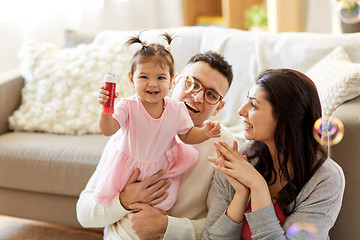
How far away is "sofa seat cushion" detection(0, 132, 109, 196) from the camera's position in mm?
2225

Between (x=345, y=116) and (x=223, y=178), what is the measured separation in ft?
1.62

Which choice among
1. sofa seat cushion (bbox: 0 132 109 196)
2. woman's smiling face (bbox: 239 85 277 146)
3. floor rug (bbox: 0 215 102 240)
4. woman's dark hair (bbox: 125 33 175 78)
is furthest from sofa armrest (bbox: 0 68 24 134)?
woman's smiling face (bbox: 239 85 277 146)

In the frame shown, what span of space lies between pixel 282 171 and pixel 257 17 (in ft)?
9.03

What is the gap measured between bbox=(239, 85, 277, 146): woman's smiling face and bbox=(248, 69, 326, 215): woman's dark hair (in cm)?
1

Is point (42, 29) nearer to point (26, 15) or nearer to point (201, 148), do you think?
point (26, 15)

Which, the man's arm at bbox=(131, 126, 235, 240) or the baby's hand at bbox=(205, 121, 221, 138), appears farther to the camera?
the man's arm at bbox=(131, 126, 235, 240)

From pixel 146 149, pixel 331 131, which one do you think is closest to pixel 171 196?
pixel 146 149

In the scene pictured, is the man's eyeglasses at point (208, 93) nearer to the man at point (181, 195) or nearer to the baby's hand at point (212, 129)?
the man at point (181, 195)

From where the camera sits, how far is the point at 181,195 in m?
1.71

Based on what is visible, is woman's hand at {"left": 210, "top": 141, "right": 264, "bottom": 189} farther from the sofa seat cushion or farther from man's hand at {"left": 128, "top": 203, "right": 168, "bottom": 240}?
the sofa seat cushion

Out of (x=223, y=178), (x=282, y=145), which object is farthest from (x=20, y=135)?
(x=282, y=145)

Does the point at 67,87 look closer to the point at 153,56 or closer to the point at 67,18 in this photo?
the point at 153,56

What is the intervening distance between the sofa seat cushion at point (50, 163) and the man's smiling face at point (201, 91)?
66 centimetres

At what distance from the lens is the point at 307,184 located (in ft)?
4.63
